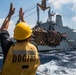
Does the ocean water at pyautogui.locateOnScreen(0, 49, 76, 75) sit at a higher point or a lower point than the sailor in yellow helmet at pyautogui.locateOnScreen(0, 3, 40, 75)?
lower

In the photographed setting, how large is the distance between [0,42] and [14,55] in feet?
2.22

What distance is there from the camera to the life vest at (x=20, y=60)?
3491mm

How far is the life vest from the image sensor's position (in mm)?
3491

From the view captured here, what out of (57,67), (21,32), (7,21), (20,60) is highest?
(7,21)

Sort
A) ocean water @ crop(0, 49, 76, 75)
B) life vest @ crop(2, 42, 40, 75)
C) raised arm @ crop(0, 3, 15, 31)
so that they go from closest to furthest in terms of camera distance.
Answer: life vest @ crop(2, 42, 40, 75) < raised arm @ crop(0, 3, 15, 31) < ocean water @ crop(0, 49, 76, 75)

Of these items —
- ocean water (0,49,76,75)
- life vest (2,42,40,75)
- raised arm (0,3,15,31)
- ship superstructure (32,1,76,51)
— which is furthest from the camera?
ship superstructure (32,1,76,51)

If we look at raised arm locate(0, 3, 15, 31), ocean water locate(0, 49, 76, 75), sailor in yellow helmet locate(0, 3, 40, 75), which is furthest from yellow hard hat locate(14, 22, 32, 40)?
ocean water locate(0, 49, 76, 75)

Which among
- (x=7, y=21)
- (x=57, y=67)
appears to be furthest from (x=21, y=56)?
(x=57, y=67)

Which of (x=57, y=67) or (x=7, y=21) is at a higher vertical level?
(x=7, y=21)

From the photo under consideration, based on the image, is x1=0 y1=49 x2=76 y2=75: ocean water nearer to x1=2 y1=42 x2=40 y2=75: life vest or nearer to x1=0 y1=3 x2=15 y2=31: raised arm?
x1=0 y1=3 x2=15 y2=31: raised arm

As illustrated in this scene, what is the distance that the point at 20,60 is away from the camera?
11.5 ft

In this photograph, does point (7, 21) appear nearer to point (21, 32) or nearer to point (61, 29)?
point (21, 32)

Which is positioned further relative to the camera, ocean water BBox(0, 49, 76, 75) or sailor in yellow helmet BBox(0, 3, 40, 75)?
ocean water BBox(0, 49, 76, 75)

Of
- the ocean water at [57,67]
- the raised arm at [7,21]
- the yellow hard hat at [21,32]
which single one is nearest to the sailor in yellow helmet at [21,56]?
the yellow hard hat at [21,32]
